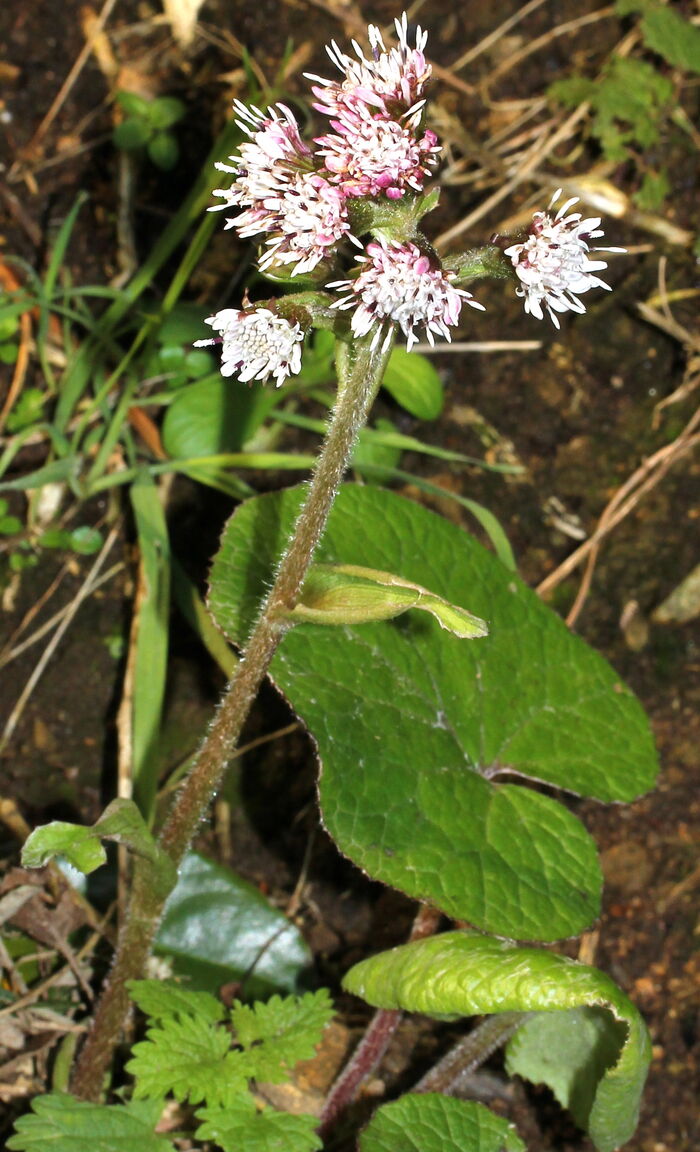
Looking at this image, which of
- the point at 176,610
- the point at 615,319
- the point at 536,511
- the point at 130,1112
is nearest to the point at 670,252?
the point at 615,319

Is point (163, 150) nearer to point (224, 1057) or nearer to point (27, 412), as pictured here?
point (27, 412)

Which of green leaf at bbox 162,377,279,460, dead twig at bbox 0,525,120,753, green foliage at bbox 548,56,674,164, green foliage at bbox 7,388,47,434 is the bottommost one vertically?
dead twig at bbox 0,525,120,753

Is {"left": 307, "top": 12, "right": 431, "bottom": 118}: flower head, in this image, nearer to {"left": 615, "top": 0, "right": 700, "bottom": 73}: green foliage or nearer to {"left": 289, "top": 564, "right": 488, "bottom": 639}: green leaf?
{"left": 289, "top": 564, "right": 488, "bottom": 639}: green leaf

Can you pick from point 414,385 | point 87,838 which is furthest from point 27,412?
point 87,838

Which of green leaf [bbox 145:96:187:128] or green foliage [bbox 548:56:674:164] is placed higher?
green foliage [bbox 548:56:674:164]

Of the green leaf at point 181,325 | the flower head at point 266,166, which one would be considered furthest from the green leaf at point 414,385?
the flower head at point 266,166

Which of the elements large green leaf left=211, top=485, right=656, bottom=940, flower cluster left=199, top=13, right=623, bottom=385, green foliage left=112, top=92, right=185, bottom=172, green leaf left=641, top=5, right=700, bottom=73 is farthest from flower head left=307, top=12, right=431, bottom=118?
green leaf left=641, top=5, right=700, bottom=73

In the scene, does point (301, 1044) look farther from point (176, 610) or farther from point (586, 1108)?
Result: point (176, 610)

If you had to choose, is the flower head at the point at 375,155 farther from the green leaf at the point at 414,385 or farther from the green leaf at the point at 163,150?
the green leaf at the point at 163,150
